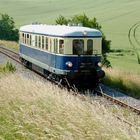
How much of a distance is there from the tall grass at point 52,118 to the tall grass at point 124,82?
9.42 m

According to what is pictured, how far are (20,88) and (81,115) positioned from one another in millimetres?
3162

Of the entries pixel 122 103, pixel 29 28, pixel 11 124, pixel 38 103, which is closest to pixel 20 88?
pixel 38 103

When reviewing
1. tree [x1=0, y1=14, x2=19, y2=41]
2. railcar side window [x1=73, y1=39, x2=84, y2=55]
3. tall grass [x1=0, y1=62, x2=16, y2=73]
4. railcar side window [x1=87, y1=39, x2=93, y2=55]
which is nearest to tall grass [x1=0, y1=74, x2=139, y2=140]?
railcar side window [x1=73, y1=39, x2=84, y2=55]

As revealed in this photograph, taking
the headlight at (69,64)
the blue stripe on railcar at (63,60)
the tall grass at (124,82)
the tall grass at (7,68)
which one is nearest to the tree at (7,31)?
the tall grass at (7,68)

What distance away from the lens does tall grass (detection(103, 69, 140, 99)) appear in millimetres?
18844

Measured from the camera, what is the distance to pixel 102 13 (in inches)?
3654

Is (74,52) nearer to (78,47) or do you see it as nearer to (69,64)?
(78,47)

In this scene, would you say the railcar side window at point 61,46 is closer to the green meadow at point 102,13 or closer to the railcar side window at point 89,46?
the railcar side window at point 89,46

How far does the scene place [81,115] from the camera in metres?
6.80

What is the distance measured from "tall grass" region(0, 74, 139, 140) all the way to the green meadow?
42.2 m

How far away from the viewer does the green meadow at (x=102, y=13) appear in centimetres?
6305

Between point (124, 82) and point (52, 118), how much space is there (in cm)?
1351

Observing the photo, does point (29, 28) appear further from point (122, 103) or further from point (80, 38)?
point (122, 103)

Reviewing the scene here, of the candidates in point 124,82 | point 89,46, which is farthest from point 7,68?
point 124,82
